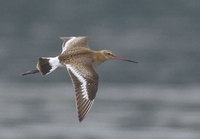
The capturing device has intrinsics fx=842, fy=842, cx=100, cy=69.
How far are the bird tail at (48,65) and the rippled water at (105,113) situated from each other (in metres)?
17.1

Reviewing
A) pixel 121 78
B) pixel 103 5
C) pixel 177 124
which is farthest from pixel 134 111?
pixel 103 5

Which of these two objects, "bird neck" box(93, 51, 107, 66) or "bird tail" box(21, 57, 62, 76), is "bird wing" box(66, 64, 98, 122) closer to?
"bird tail" box(21, 57, 62, 76)

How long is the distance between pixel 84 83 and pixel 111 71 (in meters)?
27.9

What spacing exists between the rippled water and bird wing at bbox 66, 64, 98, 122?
1719 cm

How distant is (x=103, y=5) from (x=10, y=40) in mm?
8346

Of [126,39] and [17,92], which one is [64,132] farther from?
[126,39]

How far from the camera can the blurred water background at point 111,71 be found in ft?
105

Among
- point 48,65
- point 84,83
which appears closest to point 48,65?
point 48,65

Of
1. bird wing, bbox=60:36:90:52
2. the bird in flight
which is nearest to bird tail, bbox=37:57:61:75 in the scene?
the bird in flight

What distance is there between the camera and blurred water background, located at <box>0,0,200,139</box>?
32156 millimetres

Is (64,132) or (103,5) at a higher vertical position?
(64,132)

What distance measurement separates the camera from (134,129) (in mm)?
31750

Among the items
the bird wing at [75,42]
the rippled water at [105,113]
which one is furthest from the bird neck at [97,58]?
the rippled water at [105,113]

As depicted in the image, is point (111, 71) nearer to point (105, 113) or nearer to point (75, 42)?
point (105, 113)
